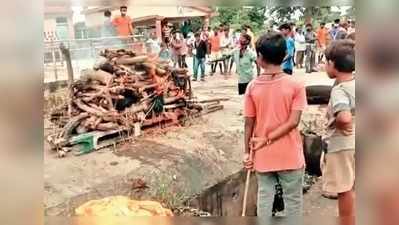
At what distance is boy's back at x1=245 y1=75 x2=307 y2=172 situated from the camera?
147 cm

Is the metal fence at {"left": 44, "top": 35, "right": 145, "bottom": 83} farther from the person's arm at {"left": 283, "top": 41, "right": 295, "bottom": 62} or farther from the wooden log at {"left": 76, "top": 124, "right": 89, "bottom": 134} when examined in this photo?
the person's arm at {"left": 283, "top": 41, "right": 295, "bottom": 62}

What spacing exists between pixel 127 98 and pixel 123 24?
241 millimetres

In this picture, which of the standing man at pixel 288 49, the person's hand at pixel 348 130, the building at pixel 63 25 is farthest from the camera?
the standing man at pixel 288 49

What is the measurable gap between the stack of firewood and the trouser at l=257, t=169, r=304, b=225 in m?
0.30

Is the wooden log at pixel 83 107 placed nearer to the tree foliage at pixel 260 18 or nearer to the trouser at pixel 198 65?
A: the trouser at pixel 198 65

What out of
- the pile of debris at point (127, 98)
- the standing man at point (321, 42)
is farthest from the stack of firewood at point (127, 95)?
the standing man at point (321, 42)

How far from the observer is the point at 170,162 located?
5.62 ft

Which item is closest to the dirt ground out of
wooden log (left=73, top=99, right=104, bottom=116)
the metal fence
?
wooden log (left=73, top=99, right=104, bottom=116)

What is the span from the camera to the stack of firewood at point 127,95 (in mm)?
1625

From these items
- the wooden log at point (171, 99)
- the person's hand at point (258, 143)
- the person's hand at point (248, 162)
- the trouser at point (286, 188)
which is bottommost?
the trouser at point (286, 188)

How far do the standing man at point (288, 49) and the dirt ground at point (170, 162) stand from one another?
0.17 m
